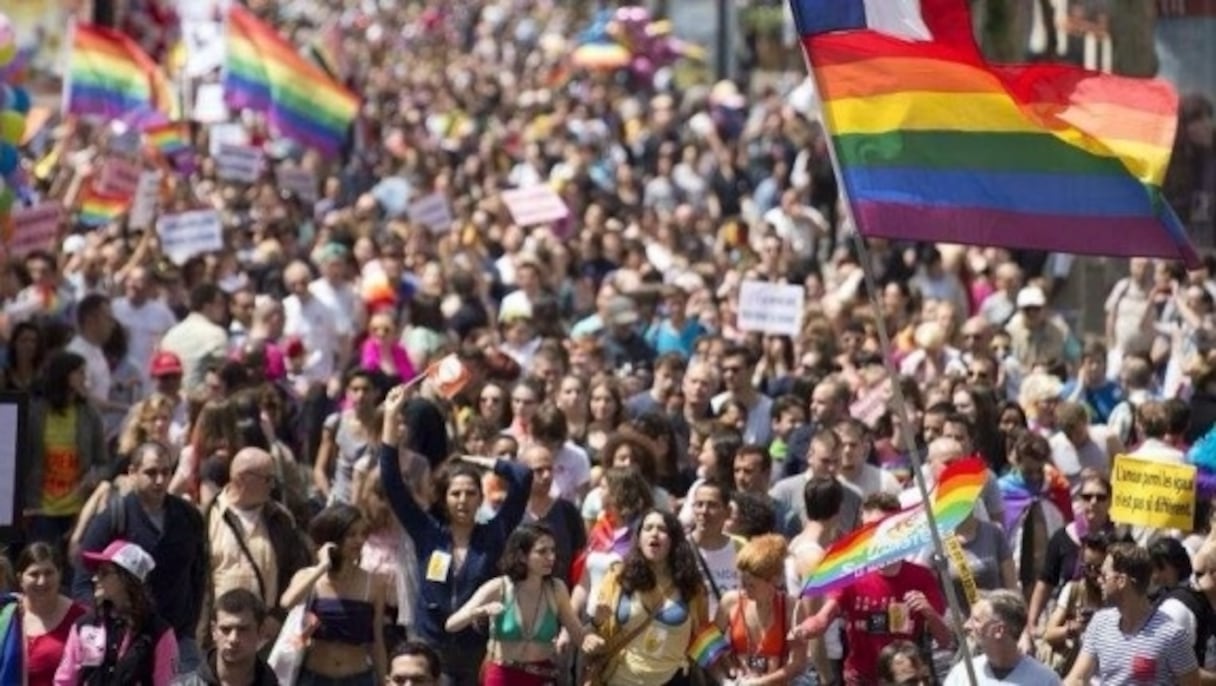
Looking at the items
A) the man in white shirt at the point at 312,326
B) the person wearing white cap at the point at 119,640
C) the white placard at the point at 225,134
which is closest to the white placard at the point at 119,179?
the man in white shirt at the point at 312,326

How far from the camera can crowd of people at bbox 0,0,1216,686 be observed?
13672 millimetres

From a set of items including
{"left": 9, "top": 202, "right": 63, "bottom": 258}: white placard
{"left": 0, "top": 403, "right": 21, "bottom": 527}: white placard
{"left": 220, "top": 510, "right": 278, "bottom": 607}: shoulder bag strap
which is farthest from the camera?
{"left": 9, "top": 202, "right": 63, "bottom": 258}: white placard

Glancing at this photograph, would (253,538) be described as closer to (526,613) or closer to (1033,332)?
(526,613)

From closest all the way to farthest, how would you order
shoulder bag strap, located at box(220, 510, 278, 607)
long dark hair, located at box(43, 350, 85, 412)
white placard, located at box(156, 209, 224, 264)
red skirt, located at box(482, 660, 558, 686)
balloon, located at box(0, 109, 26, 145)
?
red skirt, located at box(482, 660, 558, 686), shoulder bag strap, located at box(220, 510, 278, 607), long dark hair, located at box(43, 350, 85, 412), balloon, located at box(0, 109, 26, 145), white placard, located at box(156, 209, 224, 264)

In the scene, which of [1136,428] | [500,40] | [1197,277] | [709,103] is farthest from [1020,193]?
[500,40]

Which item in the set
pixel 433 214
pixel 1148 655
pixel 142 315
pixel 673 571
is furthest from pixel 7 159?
pixel 1148 655

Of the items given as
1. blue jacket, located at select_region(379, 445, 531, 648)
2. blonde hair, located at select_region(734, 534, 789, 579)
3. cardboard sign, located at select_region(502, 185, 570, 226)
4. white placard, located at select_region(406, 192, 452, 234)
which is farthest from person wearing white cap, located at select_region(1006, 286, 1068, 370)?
blonde hair, located at select_region(734, 534, 789, 579)

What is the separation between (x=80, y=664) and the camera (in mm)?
12938

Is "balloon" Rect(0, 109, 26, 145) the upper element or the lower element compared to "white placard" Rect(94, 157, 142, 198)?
upper

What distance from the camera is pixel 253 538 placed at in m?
15.0

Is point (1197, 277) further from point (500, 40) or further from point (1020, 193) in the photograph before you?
point (500, 40)

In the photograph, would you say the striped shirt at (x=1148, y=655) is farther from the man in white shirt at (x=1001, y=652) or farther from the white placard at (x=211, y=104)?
the white placard at (x=211, y=104)

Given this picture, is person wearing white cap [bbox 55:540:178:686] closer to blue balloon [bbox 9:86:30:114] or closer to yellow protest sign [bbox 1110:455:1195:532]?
yellow protest sign [bbox 1110:455:1195:532]

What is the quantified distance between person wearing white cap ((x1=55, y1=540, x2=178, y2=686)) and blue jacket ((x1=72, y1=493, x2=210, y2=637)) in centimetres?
121
